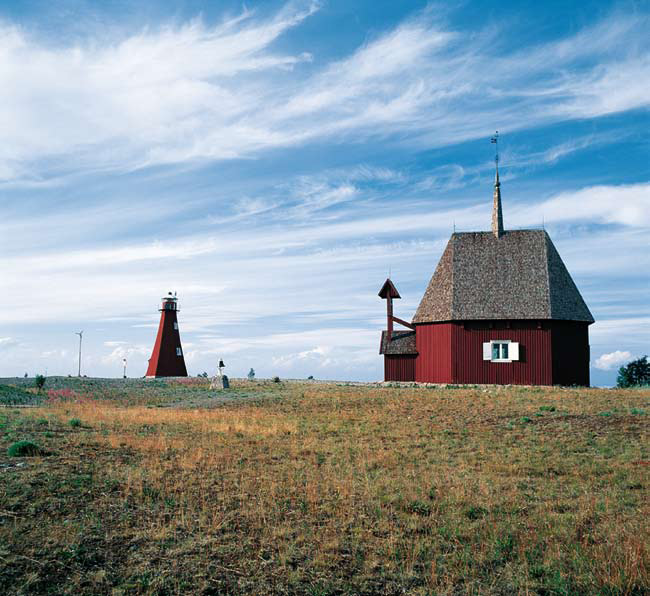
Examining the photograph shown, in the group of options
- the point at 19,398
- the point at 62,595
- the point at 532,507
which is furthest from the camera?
the point at 19,398

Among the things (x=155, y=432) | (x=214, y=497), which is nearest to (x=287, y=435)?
(x=155, y=432)

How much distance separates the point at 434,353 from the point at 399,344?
3045 millimetres

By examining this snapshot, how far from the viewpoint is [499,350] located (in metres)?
37.0

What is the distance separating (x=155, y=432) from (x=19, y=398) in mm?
17455

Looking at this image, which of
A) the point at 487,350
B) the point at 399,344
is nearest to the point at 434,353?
the point at 399,344

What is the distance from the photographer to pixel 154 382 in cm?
4859

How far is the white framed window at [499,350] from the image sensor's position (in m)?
36.6

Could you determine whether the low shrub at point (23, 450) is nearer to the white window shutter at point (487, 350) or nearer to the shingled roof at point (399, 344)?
the white window shutter at point (487, 350)

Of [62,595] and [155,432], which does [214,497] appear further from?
[155,432]

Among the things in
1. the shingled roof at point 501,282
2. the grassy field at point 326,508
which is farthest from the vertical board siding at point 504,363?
the grassy field at point 326,508

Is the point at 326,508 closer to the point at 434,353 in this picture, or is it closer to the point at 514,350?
the point at 514,350

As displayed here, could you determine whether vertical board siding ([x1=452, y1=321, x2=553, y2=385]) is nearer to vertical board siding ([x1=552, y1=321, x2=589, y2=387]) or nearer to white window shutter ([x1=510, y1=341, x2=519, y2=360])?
white window shutter ([x1=510, y1=341, x2=519, y2=360])

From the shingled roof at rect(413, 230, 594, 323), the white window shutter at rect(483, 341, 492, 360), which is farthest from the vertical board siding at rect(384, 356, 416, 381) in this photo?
the white window shutter at rect(483, 341, 492, 360)

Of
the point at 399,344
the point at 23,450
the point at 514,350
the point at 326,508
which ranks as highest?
the point at 399,344
